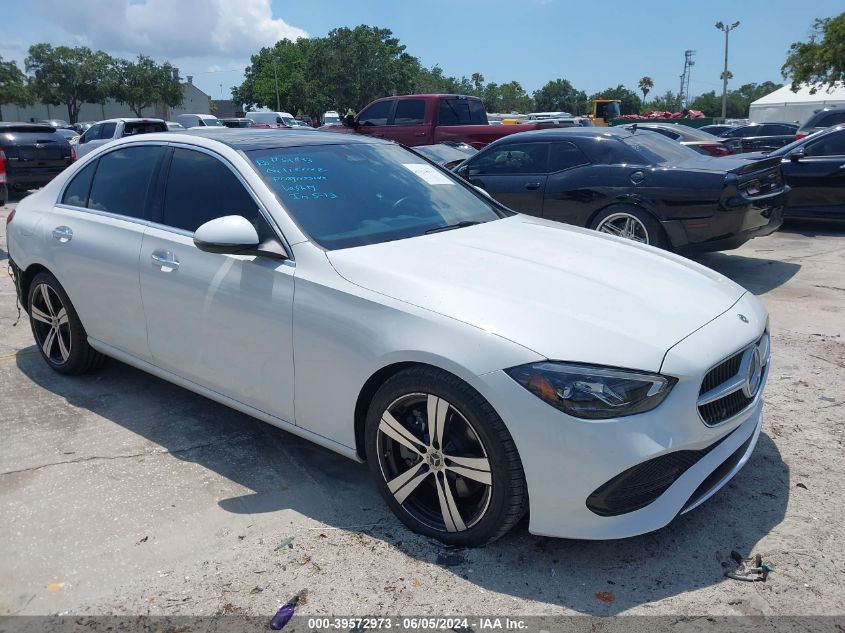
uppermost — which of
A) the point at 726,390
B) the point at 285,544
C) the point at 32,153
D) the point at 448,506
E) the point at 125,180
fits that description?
the point at 32,153

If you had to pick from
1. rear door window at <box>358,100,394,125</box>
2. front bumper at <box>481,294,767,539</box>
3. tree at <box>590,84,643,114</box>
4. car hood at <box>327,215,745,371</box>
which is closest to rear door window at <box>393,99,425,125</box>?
rear door window at <box>358,100,394,125</box>

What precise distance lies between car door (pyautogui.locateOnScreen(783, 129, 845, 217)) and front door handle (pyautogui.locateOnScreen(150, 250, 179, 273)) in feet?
28.5

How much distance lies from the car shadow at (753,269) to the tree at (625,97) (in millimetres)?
83849

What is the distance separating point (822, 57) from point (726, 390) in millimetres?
38292

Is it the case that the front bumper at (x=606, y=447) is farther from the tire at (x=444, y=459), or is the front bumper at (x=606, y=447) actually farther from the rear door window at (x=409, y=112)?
the rear door window at (x=409, y=112)

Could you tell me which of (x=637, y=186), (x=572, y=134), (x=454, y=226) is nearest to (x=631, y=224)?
(x=637, y=186)

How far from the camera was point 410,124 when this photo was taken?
15.3 m

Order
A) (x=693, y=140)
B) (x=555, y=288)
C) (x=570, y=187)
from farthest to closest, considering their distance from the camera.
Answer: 1. (x=693, y=140)
2. (x=570, y=187)
3. (x=555, y=288)

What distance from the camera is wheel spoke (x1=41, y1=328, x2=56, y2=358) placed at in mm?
4893

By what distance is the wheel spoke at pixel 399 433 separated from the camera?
2.93 metres

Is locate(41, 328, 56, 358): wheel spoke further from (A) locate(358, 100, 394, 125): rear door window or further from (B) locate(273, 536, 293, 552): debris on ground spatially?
(A) locate(358, 100, 394, 125): rear door window

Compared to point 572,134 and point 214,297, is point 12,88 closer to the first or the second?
point 572,134

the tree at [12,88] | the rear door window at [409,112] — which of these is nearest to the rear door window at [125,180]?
the rear door window at [409,112]

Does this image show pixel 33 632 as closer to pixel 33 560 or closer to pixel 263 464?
pixel 33 560
